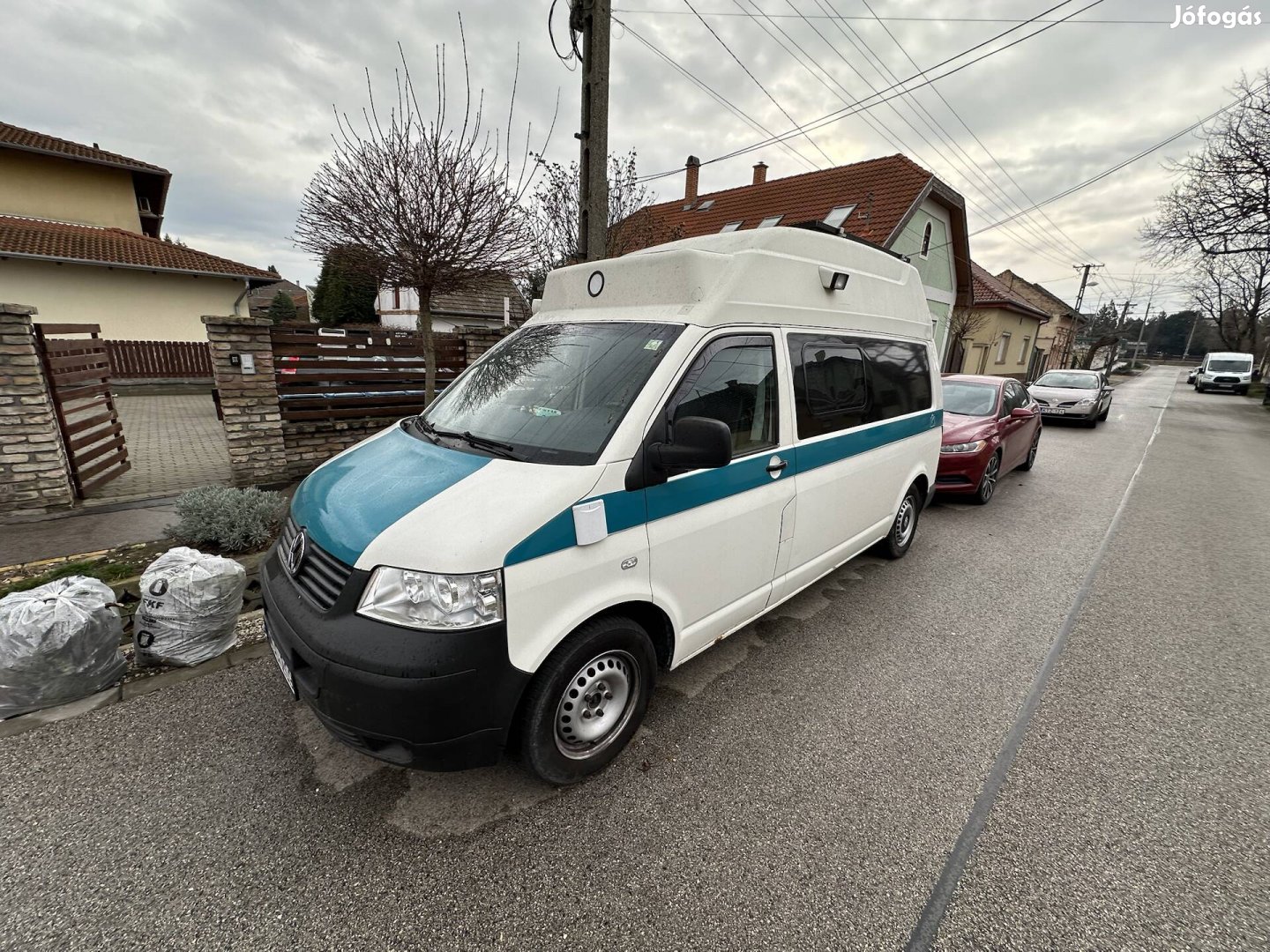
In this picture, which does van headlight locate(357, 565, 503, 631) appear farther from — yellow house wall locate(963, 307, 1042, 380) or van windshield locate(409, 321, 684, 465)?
yellow house wall locate(963, 307, 1042, 380)

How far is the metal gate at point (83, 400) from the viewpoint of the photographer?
190 inches

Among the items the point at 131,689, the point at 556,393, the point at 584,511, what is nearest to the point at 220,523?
the point at 131,689

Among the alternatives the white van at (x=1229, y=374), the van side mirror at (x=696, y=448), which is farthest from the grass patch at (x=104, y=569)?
the white van at (x=1229, y=374)

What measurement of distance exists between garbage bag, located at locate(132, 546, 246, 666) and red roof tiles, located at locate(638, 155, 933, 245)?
11.6m

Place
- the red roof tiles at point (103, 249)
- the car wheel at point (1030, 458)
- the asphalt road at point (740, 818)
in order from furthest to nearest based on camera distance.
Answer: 1. the red roof tiles at point (103, 249)
2. the car wheel at point (1030, 458)
3. the asphalt road at point (740, 818)

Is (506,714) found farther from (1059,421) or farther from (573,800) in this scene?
(1059,421)

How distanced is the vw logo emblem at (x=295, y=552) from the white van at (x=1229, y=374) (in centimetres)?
4337

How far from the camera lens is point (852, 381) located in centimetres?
348

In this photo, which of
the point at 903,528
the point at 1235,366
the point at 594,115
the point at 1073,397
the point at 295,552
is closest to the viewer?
the point at 295,552

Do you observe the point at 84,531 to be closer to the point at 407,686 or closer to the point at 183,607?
the point at 183,607

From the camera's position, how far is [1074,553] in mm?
5055

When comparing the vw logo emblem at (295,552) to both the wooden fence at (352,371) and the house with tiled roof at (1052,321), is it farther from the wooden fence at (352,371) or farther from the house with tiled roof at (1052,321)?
the house with tiled roof at (1052,321)

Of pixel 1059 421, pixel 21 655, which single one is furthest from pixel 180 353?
pixel 1059 421

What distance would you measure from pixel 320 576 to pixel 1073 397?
55.0 ft
